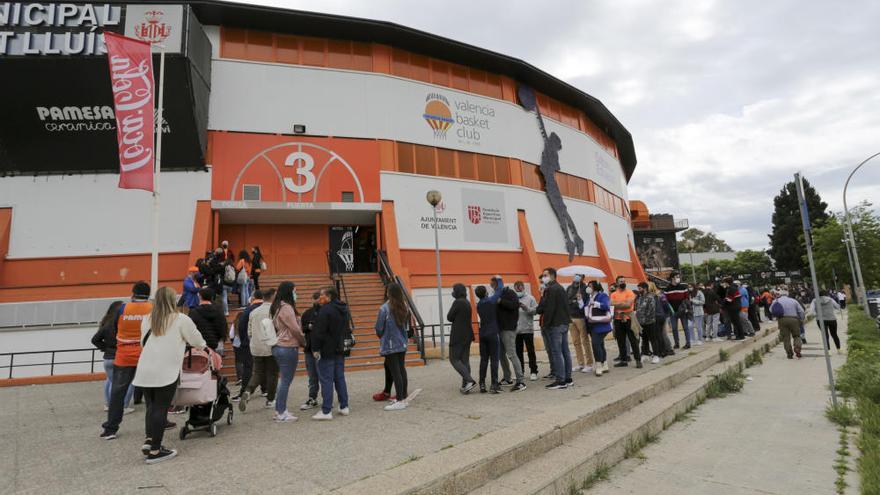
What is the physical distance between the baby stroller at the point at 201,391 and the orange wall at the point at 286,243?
1146 centimetres

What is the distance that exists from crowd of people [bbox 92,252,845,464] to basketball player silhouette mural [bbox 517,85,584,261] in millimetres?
11136

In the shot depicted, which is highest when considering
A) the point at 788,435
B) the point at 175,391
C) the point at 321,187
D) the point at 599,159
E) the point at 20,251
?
the point at 599,159

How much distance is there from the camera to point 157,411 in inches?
161

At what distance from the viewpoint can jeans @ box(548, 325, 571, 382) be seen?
6.96 meters

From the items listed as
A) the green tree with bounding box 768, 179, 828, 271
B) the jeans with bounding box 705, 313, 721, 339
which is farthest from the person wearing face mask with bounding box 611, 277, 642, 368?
the green tree with bounding box 768, 179, 828, 271

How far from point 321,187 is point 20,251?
9045 millimetres

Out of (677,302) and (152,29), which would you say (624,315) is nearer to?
(677,302)

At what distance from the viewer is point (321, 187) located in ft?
51.3

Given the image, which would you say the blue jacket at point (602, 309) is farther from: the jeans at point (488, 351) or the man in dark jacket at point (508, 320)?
the jeans at point (488, 351)

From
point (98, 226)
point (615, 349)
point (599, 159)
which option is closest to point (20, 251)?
point (98, 226)

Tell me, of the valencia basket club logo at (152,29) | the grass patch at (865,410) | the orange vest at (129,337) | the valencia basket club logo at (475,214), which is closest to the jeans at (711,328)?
the grass patch at (865,410)

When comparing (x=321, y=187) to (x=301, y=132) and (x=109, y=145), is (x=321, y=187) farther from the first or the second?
(x=109, y=145)

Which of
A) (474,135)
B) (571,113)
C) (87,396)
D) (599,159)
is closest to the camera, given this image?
(87,396)

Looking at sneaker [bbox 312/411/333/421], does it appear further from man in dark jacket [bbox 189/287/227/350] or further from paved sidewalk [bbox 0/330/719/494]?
man in dark jacket [bbox 189/287/227/350]
